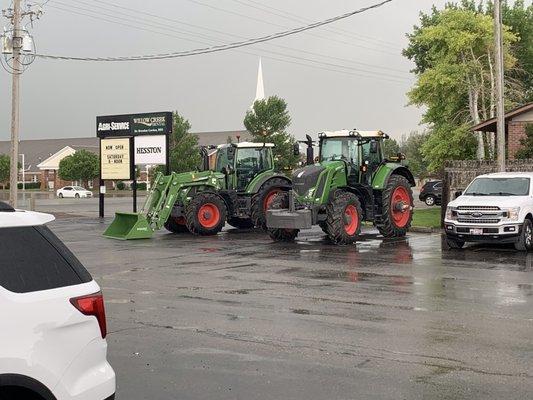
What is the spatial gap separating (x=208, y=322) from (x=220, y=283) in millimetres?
3400

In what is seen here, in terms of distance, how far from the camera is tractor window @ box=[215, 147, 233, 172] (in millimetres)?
23938

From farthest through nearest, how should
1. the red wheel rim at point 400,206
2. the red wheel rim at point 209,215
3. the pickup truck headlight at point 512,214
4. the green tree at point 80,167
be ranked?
the green tree at point 80,167 → the red wheel rim at point 209,215 → the red wheel rim at point 400,206 → the pickup truck headlight at point 512,214

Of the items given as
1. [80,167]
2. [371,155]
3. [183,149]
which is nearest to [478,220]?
[371,155]

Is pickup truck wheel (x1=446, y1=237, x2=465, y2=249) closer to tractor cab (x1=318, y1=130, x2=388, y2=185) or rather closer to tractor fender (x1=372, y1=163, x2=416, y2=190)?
tractor fender (x1=372, y1=163, x2=416, y2=190)

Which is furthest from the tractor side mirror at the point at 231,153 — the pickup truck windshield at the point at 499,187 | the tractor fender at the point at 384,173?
the pickup truck windshield at the point at 499,187

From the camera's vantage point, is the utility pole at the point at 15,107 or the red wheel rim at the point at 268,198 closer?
the red wheel rim at the point at 268,198

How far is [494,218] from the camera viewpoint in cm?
1662

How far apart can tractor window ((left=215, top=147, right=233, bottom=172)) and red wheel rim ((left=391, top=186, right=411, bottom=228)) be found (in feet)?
20.0

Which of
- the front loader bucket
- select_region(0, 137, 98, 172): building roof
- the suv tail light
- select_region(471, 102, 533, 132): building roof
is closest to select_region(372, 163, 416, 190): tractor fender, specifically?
the front loader bucket

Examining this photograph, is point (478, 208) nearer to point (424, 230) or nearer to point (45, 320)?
point (424, 230)

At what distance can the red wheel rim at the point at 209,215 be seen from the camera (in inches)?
899

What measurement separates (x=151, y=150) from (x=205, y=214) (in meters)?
10.5

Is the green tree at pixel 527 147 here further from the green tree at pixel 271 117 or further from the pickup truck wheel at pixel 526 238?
the green tree at pixel 271 117

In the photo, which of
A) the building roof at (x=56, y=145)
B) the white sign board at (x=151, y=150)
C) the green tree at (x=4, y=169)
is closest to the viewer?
the white sign board at (x=151, y=150)
